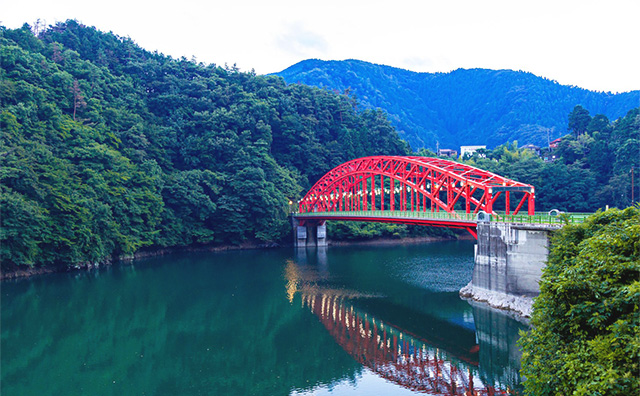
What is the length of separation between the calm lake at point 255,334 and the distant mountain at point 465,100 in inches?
3967

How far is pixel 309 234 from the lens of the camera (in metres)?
50.4

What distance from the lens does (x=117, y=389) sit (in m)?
15.1

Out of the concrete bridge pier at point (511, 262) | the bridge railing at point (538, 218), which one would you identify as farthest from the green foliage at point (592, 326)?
the bridge railing at point (538, 218)

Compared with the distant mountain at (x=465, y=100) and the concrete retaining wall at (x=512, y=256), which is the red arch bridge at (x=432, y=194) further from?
the distant mountain at (x=465, y=100)

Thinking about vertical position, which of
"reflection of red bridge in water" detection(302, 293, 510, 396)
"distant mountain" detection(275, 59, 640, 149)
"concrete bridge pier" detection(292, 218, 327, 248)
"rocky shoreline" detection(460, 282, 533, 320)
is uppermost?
"distant mountain" detection(275, 59, 640, 149)

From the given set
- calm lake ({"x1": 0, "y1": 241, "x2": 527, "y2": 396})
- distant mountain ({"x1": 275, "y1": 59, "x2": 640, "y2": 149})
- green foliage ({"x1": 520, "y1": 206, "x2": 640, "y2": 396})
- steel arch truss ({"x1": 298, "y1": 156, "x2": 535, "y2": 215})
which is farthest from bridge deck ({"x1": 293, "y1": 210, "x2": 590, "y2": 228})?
distant mountain ({"x1": 275, "y1": 59, "x2": 640, "y2": 149})

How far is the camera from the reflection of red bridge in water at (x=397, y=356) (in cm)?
1470

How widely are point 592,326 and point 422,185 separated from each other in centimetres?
2511

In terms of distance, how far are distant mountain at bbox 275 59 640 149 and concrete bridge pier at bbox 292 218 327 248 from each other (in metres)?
79.8

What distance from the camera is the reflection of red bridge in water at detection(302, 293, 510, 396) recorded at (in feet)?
48.2

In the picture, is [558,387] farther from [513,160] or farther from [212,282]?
[513,160]

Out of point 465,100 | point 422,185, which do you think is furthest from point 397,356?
point 465,100

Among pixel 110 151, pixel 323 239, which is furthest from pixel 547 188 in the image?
pixel 110 151

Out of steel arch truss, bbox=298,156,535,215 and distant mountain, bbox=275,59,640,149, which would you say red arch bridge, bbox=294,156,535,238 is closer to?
steel arch truss, bbox=298,156,535,215
